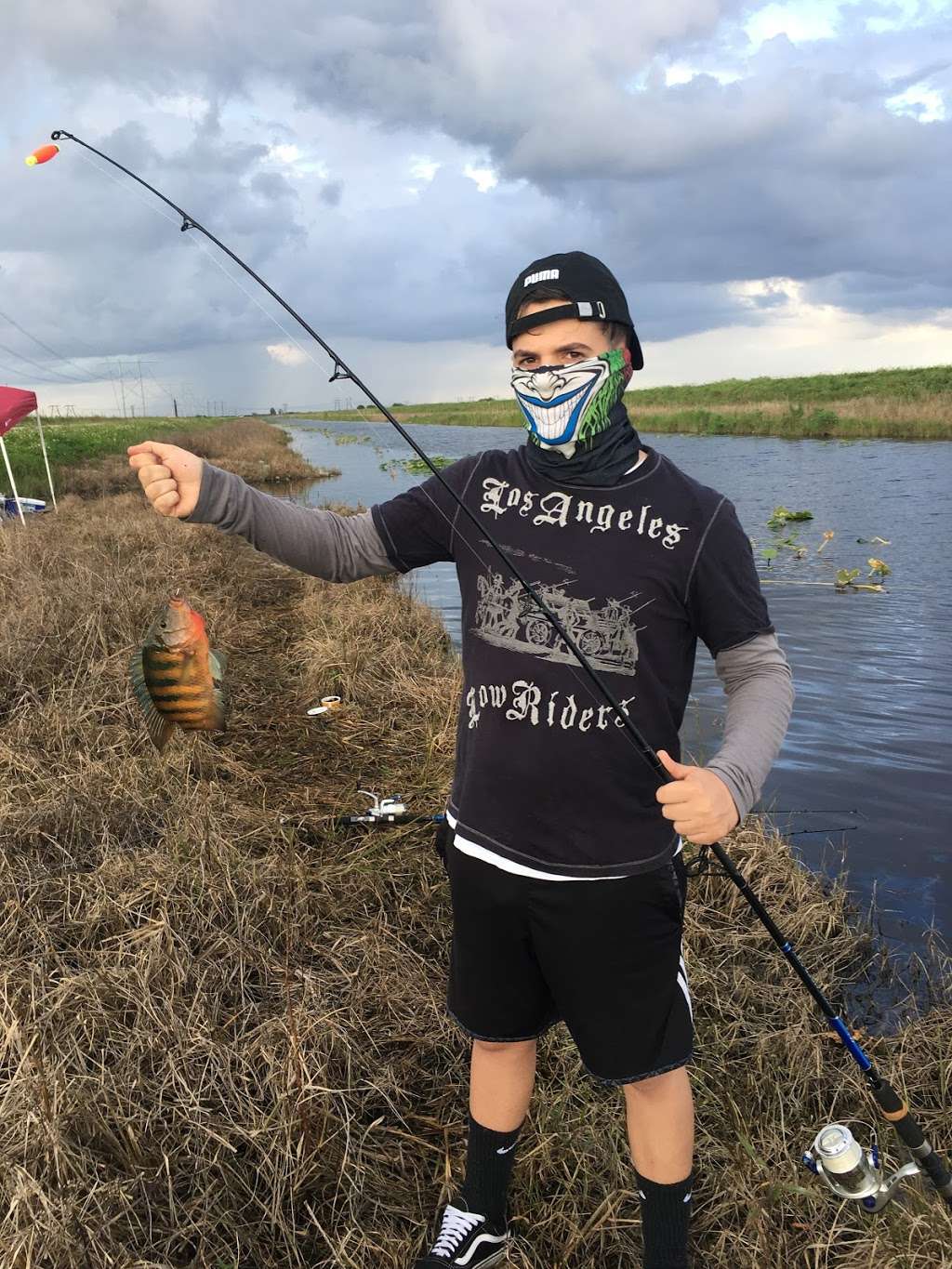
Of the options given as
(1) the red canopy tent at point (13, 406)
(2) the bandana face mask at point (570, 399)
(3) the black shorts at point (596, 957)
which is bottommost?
Answer: (3) the black shorts at point (596, 957)

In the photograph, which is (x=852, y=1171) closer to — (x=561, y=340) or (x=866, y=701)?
(x=561, y=340)

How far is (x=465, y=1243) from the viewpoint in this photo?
210 centimetres

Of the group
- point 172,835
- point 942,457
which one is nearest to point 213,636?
point 172,835

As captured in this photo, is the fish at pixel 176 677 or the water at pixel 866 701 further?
the water at pixel 866 701

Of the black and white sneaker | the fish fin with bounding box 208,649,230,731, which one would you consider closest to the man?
the black and white sneaker

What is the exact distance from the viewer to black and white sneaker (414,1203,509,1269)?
82.0 inches

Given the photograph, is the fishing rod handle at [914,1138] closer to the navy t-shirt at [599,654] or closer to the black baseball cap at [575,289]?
the navy t-shirt at [599,654]

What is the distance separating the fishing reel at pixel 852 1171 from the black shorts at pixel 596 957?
0.45 m

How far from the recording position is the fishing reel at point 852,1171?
77.7 inches

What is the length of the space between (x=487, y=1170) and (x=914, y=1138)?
1000mm

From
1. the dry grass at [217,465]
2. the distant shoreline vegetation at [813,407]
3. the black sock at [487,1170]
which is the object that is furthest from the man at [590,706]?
the distant shoreline vegetation at [813,407]

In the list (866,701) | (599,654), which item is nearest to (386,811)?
(599,654)

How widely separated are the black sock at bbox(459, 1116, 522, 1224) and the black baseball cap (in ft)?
6.23

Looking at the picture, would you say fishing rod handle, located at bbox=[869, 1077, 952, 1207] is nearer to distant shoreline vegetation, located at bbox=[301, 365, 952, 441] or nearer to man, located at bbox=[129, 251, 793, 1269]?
man, located at bbox=[129, 251, 793, 1269]
